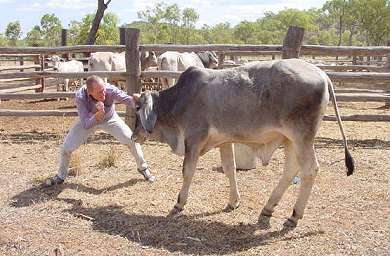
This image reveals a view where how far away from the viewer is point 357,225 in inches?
213

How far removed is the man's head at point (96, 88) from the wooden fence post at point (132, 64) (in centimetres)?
337

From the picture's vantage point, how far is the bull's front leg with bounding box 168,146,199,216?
5.50 m

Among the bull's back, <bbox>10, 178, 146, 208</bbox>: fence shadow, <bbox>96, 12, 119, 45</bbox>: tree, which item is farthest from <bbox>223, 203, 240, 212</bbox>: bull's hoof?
<bbox>96, 12, 119, 45</bbox>: tree

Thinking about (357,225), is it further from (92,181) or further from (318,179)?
(92,181)

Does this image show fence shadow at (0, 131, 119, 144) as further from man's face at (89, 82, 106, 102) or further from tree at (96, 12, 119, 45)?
tree at (96, 12, 119, 45)

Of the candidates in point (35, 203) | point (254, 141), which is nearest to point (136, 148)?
point (35, 203)

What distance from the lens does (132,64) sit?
9.60m

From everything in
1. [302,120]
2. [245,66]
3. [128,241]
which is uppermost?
[245,66]

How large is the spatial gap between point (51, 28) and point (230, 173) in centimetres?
5458

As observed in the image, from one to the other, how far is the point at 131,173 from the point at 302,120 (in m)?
3.08

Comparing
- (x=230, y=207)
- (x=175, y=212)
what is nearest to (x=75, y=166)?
(x=175, y=212)

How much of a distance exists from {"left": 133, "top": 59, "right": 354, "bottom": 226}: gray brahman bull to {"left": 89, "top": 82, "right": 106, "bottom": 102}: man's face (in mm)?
515

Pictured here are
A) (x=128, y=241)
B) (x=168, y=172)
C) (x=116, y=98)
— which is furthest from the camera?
(x=168, y=172)

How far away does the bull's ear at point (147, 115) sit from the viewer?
19.2 feet
